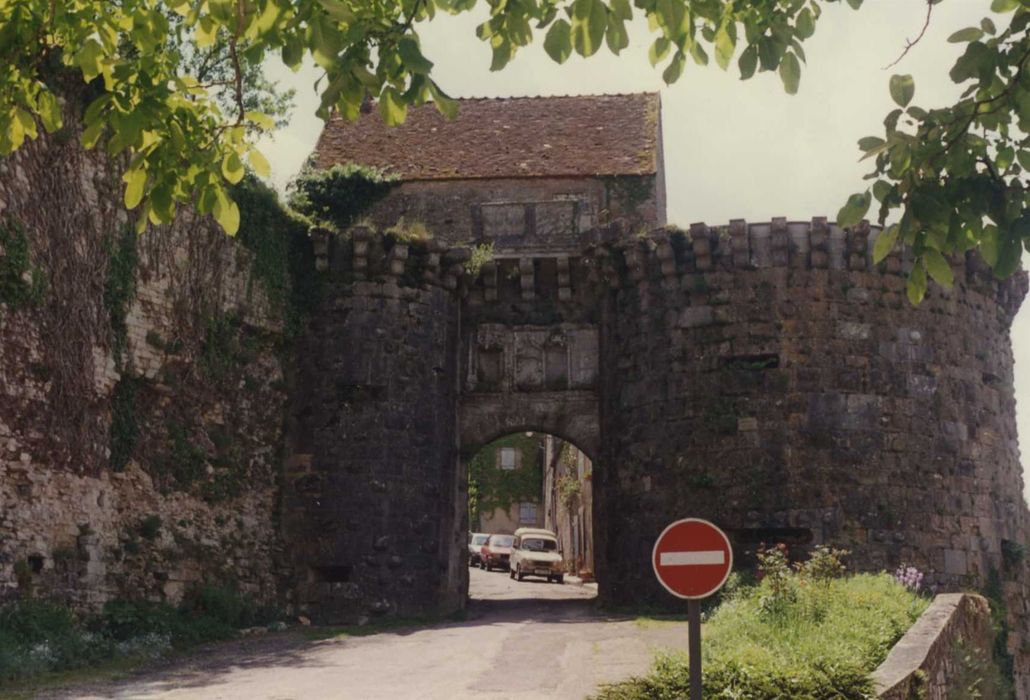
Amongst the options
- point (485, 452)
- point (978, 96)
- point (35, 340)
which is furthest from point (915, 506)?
point (485, 452)

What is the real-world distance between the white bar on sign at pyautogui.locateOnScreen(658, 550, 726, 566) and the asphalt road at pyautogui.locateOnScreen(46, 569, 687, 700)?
104 inches

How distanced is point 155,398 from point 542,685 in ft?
24.9

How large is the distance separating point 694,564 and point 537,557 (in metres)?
23.3

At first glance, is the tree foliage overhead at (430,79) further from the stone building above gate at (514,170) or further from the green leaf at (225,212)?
the stone building above gate at (514,170)

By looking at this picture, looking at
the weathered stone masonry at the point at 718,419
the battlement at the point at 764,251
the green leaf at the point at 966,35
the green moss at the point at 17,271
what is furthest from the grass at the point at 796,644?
the green moss at the point at 17,271

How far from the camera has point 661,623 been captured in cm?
1534

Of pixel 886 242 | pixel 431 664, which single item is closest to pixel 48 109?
pixel 886 242

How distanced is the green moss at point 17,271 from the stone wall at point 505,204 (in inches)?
347

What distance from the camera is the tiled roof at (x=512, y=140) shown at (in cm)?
2250

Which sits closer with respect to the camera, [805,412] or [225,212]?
[225,212]

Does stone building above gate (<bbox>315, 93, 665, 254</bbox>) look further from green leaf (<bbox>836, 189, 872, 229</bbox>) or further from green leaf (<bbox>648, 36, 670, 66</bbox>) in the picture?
green leaf (<bbox>836, 189, 872, 229</bbox>)

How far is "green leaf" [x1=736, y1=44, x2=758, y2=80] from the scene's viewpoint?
558cm

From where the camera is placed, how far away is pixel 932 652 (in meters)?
9.57

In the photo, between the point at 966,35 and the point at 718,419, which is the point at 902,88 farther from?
the point at 718,419
